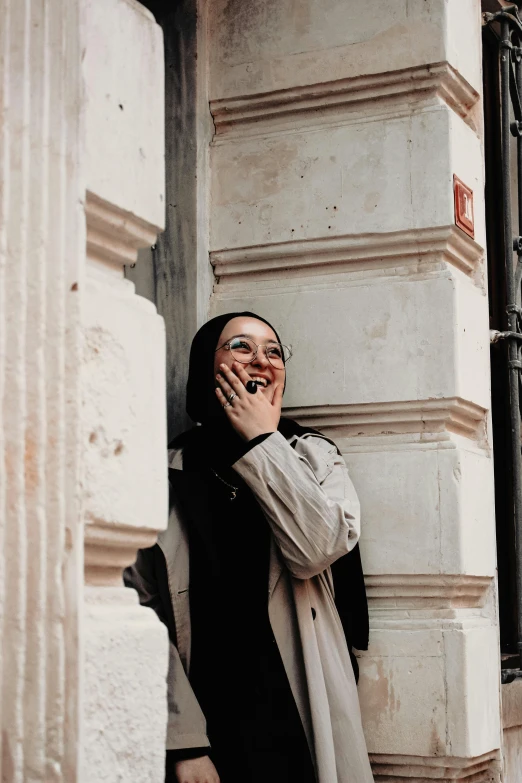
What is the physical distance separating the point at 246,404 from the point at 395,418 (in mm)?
593

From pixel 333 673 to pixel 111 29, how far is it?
1979 millimetres

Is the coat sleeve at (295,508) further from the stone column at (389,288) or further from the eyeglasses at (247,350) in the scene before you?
the stone column at (389,288)

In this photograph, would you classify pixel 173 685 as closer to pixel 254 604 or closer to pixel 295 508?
pixel 254 604

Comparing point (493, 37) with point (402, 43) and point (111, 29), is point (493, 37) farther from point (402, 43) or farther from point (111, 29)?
point (111, 29)

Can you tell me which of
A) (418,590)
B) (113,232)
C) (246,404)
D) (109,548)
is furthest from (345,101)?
(109,548)

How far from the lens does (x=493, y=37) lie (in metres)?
4.93

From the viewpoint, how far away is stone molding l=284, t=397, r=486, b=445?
150 inches

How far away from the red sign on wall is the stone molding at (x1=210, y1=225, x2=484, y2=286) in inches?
1.2

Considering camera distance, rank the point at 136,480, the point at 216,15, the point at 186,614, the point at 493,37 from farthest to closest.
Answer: the point at 493,37, the point at 216,15, the point at 186,614, the point at 136,480

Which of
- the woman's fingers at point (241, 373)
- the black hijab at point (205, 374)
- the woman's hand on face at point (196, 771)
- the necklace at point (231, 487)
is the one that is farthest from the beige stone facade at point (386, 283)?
the woman's hand on face at point (196, 771)

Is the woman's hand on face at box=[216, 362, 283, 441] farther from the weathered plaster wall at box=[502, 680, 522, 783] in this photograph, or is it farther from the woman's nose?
the weathered plaster wall at box=[502, 680, 522, 783]

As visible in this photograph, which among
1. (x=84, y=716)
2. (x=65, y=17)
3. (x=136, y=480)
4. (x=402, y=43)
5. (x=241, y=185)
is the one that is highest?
(x=402, y=43)

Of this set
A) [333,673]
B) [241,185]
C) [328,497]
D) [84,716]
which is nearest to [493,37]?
[241,185]

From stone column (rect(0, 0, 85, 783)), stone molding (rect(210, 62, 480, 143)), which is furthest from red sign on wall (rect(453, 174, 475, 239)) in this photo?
stone column (rect(0, 0, 85, 783))
